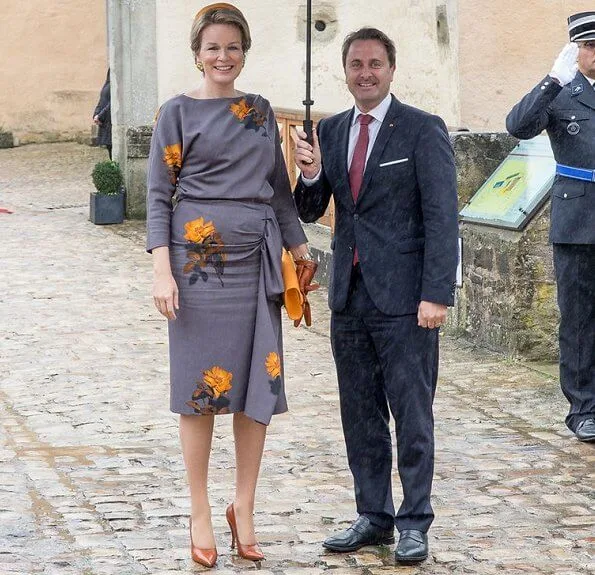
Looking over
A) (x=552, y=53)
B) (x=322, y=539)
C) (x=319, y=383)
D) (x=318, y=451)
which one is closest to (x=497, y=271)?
(x=319, y=383)

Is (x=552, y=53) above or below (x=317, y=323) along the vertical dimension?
above

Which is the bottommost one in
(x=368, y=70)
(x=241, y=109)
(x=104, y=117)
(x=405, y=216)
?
(x=405, y=216)

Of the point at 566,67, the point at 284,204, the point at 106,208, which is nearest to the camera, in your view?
the point at 284,204

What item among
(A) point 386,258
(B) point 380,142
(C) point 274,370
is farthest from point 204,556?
(B) point 380,142

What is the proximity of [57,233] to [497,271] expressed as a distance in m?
6.65

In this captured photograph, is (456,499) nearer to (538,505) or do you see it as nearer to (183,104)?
(538,505)

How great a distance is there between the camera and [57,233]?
1418 centimetres

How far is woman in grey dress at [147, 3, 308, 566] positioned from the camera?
16.3 feet

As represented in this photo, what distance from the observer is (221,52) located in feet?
16.3

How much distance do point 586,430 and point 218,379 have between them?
Answer: 2386 millimetres

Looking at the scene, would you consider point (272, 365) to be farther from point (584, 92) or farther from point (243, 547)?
point (584, 92)

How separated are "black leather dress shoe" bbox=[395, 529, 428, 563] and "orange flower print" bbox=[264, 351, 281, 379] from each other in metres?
0.70

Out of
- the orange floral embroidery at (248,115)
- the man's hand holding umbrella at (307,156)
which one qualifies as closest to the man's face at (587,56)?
the man's hand holding umbrella at (307,156)

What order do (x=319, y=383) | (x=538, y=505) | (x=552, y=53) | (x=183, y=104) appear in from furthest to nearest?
(x=552, y=53) < (x=319, y=383) < (x=538, y=505) < (x=183, y=104)
